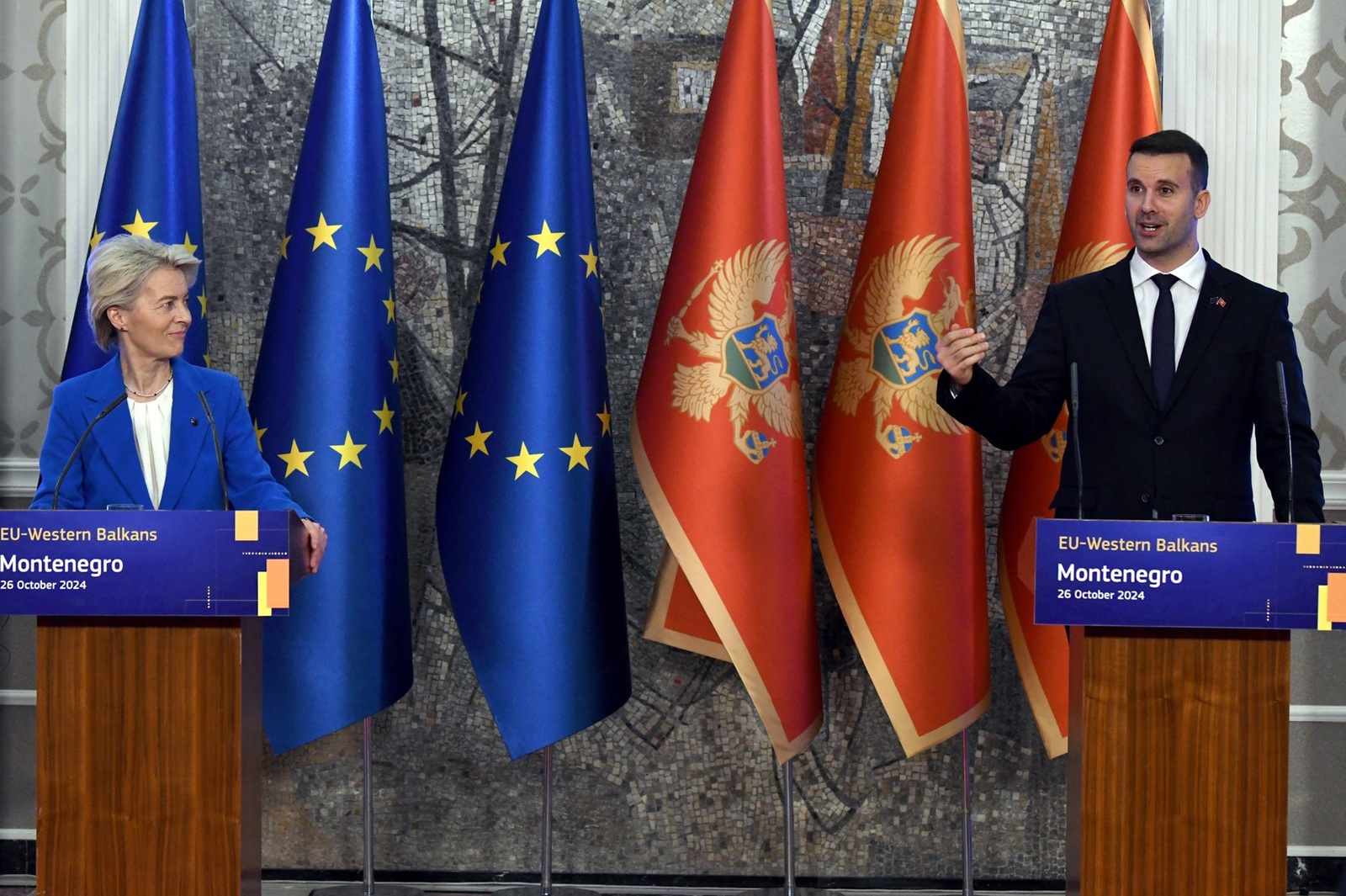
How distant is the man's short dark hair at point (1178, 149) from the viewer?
2395 mm

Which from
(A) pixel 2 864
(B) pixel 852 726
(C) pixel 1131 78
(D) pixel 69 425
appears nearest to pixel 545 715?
(B) pixel 852 726

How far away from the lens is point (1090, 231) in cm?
294

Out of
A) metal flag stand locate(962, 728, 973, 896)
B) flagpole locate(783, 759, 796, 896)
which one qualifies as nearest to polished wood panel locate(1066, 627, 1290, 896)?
metal flag stand locate(962, 728, 973, 896)

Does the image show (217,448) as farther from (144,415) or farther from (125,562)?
(125,562)

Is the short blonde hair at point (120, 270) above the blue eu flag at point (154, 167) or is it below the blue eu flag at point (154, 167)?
below

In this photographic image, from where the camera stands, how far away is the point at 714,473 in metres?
2.85

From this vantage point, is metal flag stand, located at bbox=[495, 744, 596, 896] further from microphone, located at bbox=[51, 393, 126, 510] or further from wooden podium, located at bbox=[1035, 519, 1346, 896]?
wooden podium, located at bbox=[1035, 519, 1346, 896]

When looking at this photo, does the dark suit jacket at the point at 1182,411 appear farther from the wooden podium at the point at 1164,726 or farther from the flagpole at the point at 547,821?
the flagpole at the point at 547,821

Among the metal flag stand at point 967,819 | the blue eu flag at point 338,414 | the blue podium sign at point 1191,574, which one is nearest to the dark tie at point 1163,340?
the blue podium sign at point 1191,574

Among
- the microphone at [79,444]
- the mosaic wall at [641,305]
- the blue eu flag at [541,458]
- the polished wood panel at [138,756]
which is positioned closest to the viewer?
the polished wood panel at [138,756]

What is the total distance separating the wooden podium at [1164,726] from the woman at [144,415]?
4.47 ft

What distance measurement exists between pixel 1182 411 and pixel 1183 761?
73 centimetres

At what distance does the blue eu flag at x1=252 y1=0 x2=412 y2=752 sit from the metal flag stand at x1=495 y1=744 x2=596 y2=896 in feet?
1.35

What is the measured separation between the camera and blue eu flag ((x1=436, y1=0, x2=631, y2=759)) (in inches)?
111
